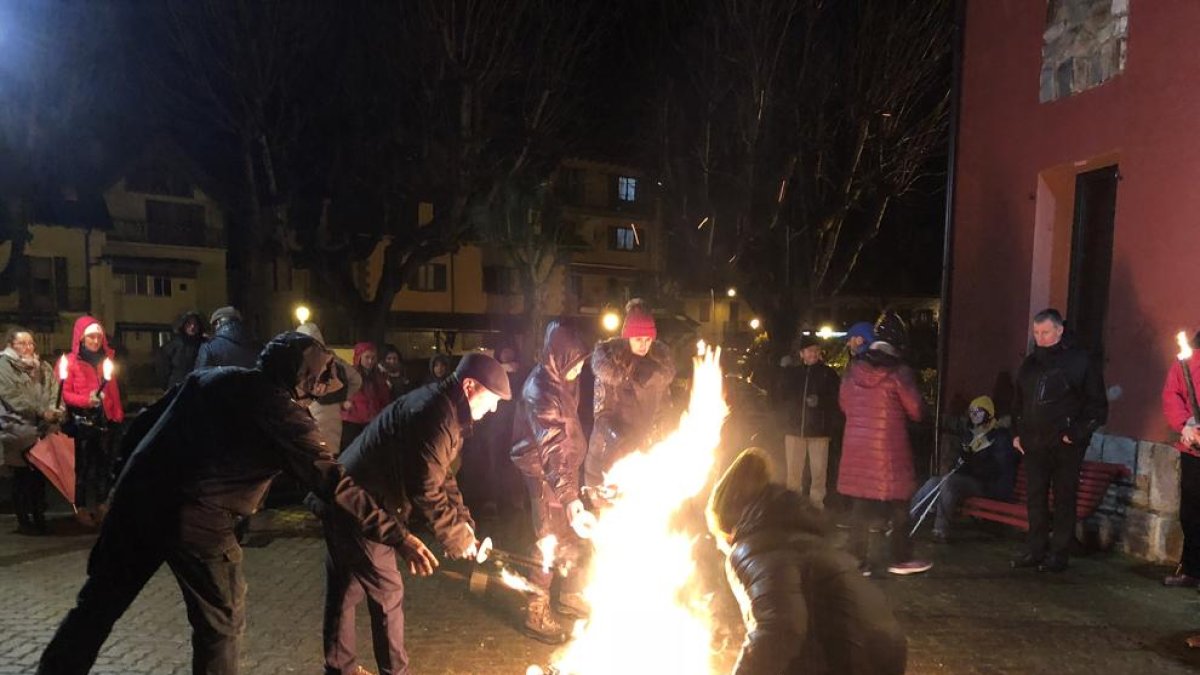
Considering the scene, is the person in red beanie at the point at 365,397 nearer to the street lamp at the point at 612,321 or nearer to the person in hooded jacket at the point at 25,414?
the person in hooded jacket at the point at 25,414

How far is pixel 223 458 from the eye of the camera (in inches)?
143

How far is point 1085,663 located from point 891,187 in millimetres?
19212

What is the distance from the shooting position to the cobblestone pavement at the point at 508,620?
4.90 m

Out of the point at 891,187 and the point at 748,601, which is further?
the point at 891,187

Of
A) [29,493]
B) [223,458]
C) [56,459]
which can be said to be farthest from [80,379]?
[223,458]

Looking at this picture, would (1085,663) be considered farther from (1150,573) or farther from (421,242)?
(421,242)

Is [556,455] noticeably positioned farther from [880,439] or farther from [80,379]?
[80,379]

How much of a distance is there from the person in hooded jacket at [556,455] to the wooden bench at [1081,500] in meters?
4.36

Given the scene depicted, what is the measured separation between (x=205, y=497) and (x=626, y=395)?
10.4 ft

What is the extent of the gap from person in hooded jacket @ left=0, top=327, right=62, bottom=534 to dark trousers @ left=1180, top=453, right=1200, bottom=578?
34.1 ft

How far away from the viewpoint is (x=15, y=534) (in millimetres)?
7496

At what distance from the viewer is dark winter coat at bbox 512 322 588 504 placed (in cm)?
549

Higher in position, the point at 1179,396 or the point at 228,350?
the point at 228,350

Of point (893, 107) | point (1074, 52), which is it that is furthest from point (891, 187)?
point (1074, 52)
